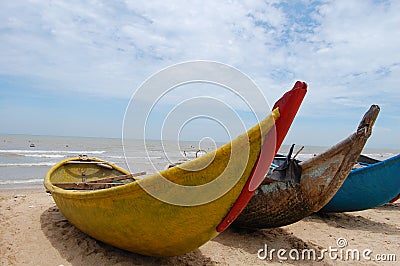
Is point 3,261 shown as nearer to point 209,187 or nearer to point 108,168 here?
point 209,187

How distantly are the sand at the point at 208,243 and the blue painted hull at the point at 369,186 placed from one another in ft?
1.49

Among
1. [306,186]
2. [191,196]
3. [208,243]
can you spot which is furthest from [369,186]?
[191,196]

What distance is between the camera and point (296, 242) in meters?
4.98

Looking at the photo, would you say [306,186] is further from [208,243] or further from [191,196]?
[191,196]

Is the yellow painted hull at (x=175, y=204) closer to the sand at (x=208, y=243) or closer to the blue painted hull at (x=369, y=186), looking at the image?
the sand at (x=208, y=243)

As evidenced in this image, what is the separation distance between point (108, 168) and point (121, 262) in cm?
418

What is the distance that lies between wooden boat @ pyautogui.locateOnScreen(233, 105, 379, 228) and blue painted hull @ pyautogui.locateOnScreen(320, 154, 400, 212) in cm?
216

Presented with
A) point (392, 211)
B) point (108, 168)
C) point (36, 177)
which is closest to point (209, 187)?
point (108, 168)

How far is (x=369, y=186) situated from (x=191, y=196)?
5113 mm
